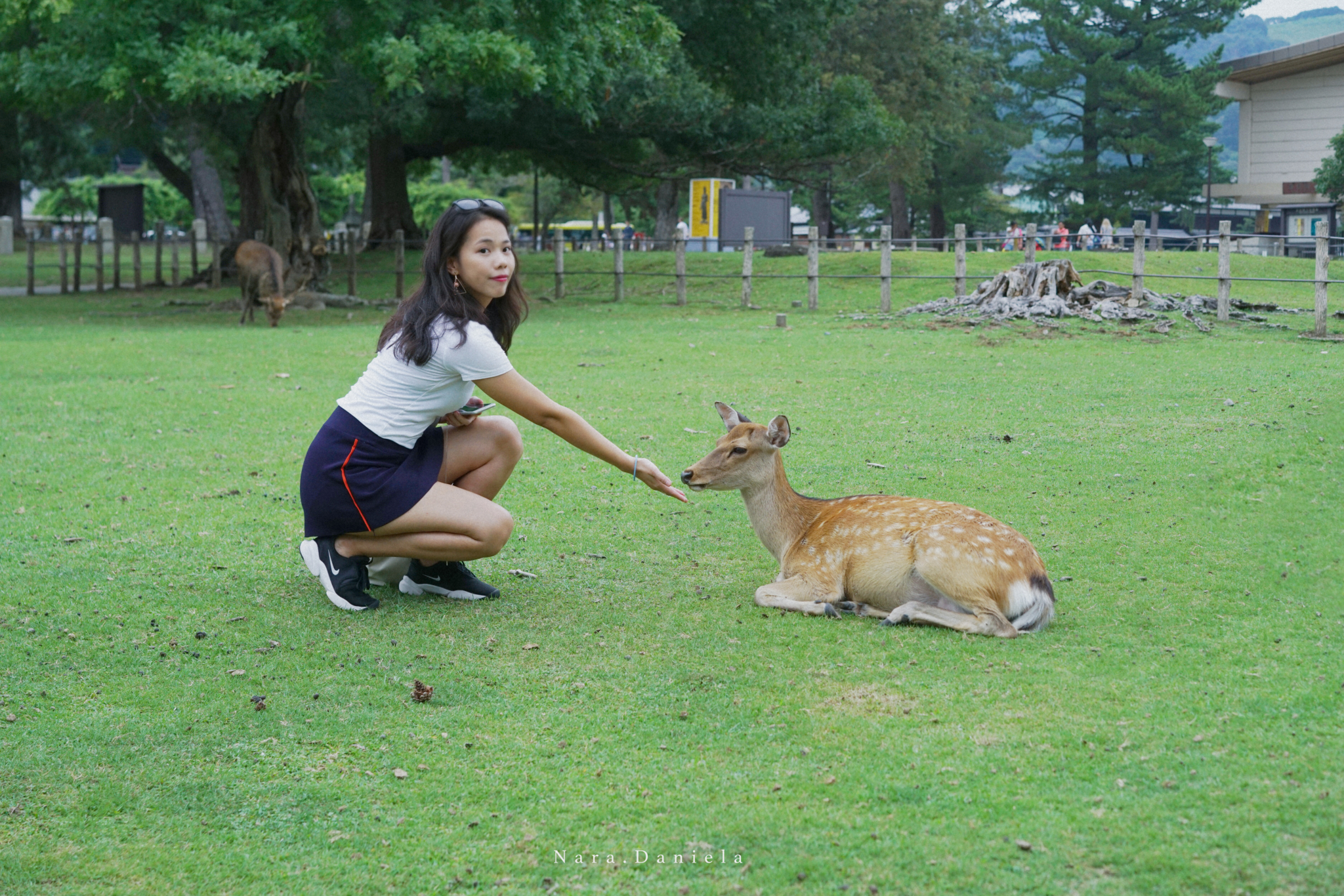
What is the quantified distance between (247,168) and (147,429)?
1752cm

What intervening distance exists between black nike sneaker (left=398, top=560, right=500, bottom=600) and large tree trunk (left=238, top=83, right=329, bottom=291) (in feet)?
57.4

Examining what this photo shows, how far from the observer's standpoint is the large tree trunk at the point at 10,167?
36.3 m

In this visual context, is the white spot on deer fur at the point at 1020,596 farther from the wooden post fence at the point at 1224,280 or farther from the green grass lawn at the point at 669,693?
the wooden post fence at the point at 1224,280

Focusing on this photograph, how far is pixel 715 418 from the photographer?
1009 centimetres

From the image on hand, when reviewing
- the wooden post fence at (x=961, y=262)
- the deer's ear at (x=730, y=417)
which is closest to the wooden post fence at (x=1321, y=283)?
the wooden post fence at (x=961, y=262)

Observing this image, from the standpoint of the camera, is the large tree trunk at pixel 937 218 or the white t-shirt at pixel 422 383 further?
the large tree trunk at pixel 937 218

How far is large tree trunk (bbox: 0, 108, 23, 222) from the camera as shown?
1428 inches

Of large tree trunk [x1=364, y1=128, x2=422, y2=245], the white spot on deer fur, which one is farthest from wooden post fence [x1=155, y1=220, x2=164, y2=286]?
the white spot on deer fur

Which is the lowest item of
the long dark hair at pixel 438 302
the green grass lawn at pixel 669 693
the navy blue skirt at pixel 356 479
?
the green grass lawn at pixel 669 693

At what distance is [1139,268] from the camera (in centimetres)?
1836

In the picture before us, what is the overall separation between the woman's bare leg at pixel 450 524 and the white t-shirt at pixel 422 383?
0.83 ft

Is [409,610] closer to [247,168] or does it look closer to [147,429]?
[147,429]

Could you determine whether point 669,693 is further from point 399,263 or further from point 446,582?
point 399,263

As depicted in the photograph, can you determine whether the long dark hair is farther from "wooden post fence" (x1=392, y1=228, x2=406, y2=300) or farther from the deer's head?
"wooden post fence" (x1=392, y1=228, x2=406, y2=300)
